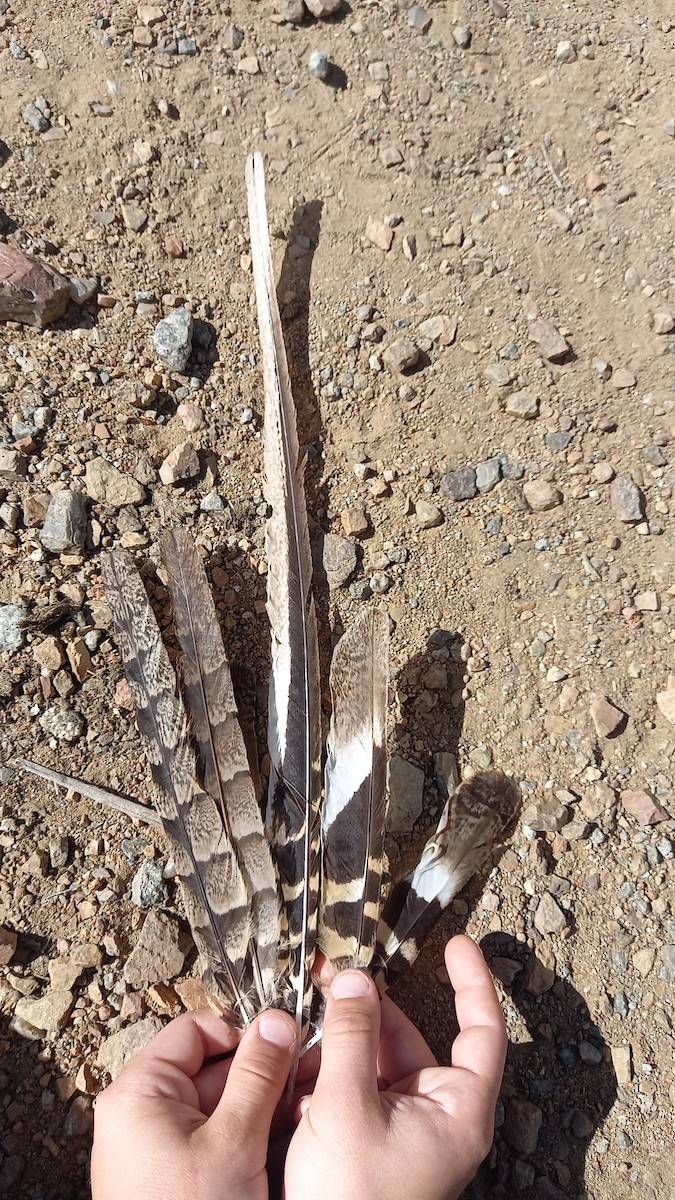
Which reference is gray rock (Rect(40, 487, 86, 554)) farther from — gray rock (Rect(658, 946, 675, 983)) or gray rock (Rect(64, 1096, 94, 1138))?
gray rock (Rect(658, 946, 675, 983))

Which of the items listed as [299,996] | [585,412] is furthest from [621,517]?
[299,996]

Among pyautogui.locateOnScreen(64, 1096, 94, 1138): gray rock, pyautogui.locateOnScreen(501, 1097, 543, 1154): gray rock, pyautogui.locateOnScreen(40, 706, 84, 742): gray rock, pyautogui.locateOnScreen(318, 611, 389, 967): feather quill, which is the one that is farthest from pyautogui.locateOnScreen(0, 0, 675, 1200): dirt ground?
pyautogui.locateOnScreen(64, 1096, 94, 1138): gray rock

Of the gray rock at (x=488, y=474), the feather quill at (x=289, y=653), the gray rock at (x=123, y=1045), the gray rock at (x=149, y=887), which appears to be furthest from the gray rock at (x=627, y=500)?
the gray rock at (x=123, y=1045)

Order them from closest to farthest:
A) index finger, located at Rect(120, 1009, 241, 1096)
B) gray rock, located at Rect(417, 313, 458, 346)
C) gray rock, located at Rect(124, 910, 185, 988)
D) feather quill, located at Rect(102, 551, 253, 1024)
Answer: index finger, located at Rect(120, 1009, 241, 1096), feather quill, located at Rect(102, 551, 253, 1024), gray rock, located at Rect(124, 910, 185, 988), gray rock, located at Rect(417, 313, 458, 346)

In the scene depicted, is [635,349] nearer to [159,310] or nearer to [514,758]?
[514,758]

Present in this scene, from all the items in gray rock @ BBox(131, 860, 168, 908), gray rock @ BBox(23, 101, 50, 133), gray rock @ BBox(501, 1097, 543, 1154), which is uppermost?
gray rock @ BBox(23, 101, 50, 133)
